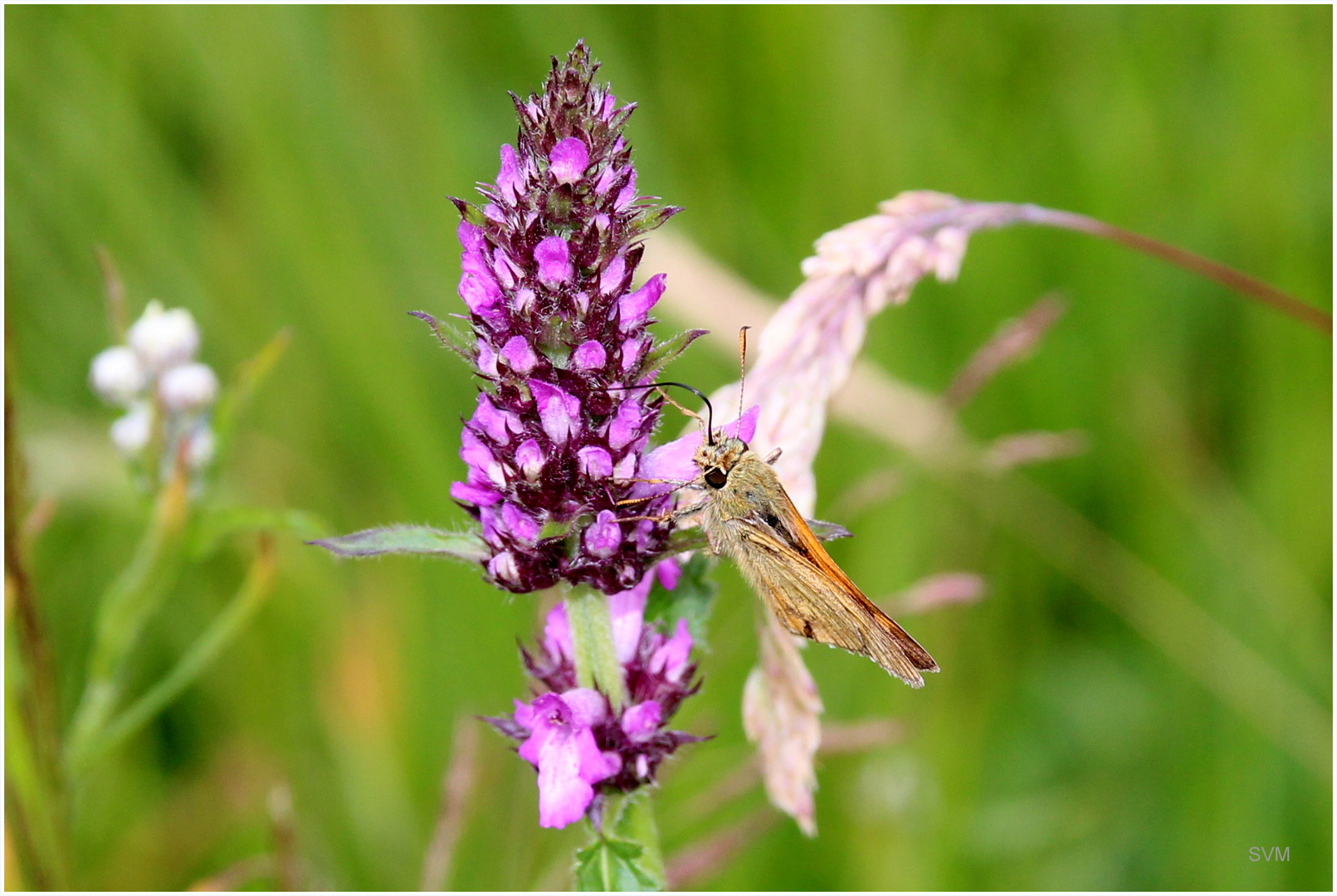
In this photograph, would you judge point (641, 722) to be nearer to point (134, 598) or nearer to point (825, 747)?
point (825, 747)

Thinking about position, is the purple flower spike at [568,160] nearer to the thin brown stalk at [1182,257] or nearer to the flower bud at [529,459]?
the flower bud at [529,459]

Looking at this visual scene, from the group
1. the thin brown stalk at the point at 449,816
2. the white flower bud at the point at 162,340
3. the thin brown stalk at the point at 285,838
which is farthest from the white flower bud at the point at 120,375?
the thin brown stalk at the point at 449,816

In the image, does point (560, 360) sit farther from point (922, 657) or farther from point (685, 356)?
point (685, 356)

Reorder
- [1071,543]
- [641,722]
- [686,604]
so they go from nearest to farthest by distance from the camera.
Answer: [641,722] < [686,604] < [1071,543]

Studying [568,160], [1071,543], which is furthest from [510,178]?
[1071,543]

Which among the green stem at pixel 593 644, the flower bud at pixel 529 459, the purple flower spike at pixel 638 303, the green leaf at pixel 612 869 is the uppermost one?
the purple flower spike at pixel 638 303
